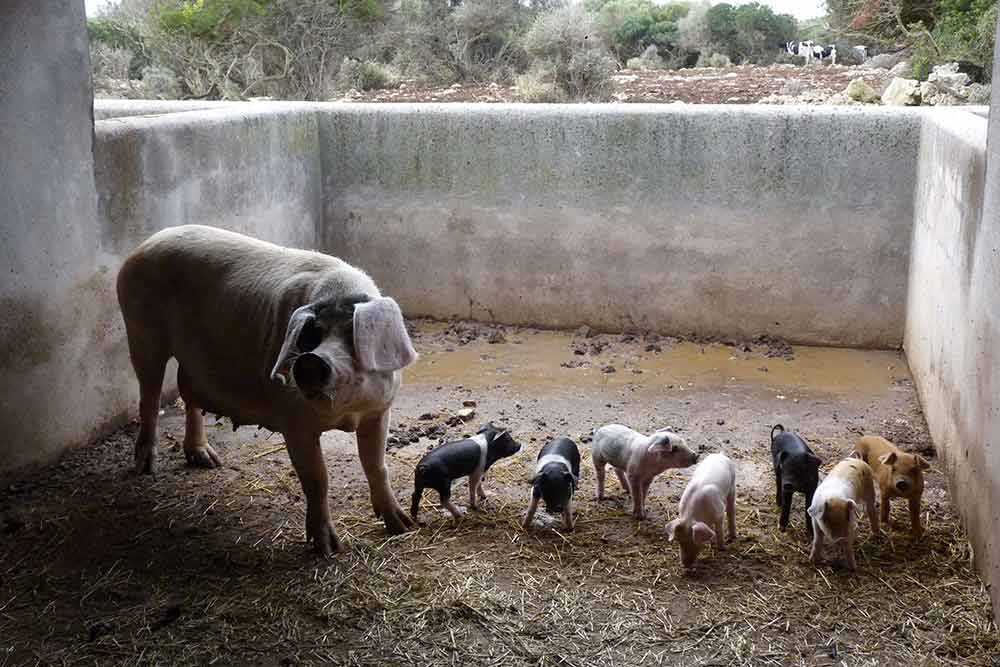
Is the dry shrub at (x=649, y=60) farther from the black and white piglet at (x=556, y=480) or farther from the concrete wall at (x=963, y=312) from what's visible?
the black and white piglet at (x=556, y=480)

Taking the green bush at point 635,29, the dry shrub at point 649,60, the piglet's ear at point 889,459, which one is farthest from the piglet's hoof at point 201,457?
the green bush at point 635,29

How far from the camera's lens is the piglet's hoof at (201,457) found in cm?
539

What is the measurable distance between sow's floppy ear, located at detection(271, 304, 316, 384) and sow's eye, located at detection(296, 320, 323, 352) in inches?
0.5

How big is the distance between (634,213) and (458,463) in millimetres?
3660

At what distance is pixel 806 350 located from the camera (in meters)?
7.47

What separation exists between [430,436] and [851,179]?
3.64 metres

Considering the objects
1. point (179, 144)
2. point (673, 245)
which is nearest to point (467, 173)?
point (673, 245)

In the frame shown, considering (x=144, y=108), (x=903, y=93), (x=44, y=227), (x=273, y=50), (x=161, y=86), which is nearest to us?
(x=44, y=227)

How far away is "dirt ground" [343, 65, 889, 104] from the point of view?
41.3 feet

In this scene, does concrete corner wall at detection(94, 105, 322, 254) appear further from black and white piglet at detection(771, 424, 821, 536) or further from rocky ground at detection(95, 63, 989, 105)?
rocky ground at detection(95, 63, 989, 105)

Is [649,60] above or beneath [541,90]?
above

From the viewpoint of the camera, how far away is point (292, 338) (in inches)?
153

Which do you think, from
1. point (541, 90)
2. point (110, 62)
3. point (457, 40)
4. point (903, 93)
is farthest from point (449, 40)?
point (903, 93)

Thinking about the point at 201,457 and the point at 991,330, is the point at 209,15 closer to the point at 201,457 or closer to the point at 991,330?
the point at 201,457
